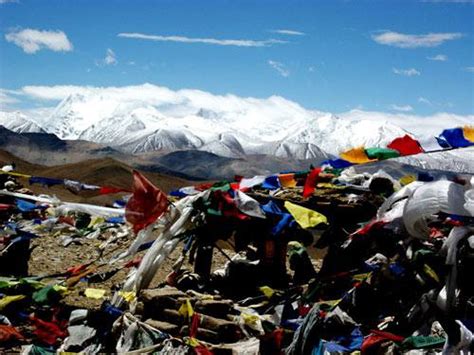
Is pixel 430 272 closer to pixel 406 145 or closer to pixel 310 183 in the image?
A: pixel 406 145

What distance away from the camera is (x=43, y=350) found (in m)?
6.36

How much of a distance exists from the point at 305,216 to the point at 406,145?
48.0 inches

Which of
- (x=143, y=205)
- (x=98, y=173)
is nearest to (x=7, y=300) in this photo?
(x=143, y=205)

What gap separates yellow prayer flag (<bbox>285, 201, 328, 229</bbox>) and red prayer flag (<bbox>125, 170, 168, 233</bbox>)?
54.3 inches

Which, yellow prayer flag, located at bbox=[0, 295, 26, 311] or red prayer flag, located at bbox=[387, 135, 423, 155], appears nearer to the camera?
red prayer flag, located at bbox=[387, 135, 423, 155]

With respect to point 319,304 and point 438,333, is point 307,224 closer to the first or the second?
point 319,304

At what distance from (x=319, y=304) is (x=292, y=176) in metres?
2.12

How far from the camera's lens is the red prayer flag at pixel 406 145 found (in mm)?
6153

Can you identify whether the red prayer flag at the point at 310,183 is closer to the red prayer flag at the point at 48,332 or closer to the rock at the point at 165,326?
the rock at the point at 165,326

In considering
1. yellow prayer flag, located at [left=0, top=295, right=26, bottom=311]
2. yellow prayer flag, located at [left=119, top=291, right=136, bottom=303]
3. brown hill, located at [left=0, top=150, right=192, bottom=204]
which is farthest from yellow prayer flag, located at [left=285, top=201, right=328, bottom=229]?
brown hill, located at [left=0, top=150, right=192, bottom=204]

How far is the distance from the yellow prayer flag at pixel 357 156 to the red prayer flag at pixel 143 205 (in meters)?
2.00

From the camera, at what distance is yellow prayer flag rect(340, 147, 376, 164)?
6.51 metres

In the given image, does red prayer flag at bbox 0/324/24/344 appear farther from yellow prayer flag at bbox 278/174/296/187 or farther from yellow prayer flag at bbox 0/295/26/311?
yellow prayer flag at bbox 278/174/296/187

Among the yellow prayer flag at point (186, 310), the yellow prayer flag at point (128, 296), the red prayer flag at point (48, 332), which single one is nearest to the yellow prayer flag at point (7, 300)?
the red prayer flag at point (48, 332)
